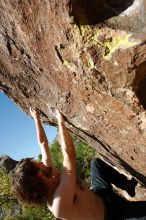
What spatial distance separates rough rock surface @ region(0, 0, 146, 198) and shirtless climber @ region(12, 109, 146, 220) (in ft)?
2.36

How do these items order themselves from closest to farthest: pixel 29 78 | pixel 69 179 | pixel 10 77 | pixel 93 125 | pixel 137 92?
1. pixel 137 92
2. pixel 69 179
3. pixel 93 125
4. pixel 29 78
5. pixel 10 77

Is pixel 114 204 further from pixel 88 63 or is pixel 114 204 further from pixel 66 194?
pixel 88 63

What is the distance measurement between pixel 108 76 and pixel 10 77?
→ 3.28 metres

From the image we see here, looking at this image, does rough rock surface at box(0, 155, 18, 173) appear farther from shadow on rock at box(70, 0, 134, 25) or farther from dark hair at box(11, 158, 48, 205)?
shadow on rock at box(70, 0, 134, 25)

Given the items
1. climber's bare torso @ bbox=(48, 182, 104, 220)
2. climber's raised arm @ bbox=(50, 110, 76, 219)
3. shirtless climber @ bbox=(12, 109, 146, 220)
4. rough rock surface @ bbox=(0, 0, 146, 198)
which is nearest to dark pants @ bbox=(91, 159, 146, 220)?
shirtless climber @ bbox=(12, 109, 146, 220)

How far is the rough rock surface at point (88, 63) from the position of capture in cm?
435

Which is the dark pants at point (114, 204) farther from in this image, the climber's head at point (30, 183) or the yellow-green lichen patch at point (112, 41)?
the yellow-green lichen patch at point (112, 41)

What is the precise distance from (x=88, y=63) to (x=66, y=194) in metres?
1.84

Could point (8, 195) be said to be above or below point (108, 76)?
above

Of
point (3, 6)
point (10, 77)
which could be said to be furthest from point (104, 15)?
point (10, 77)

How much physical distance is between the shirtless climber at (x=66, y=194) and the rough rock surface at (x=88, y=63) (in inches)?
28.4

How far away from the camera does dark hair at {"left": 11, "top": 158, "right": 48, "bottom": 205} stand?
506 centimetres

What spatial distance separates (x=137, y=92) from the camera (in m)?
4.73

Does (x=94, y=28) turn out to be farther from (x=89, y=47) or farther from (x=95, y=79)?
(x=95, y=79)
